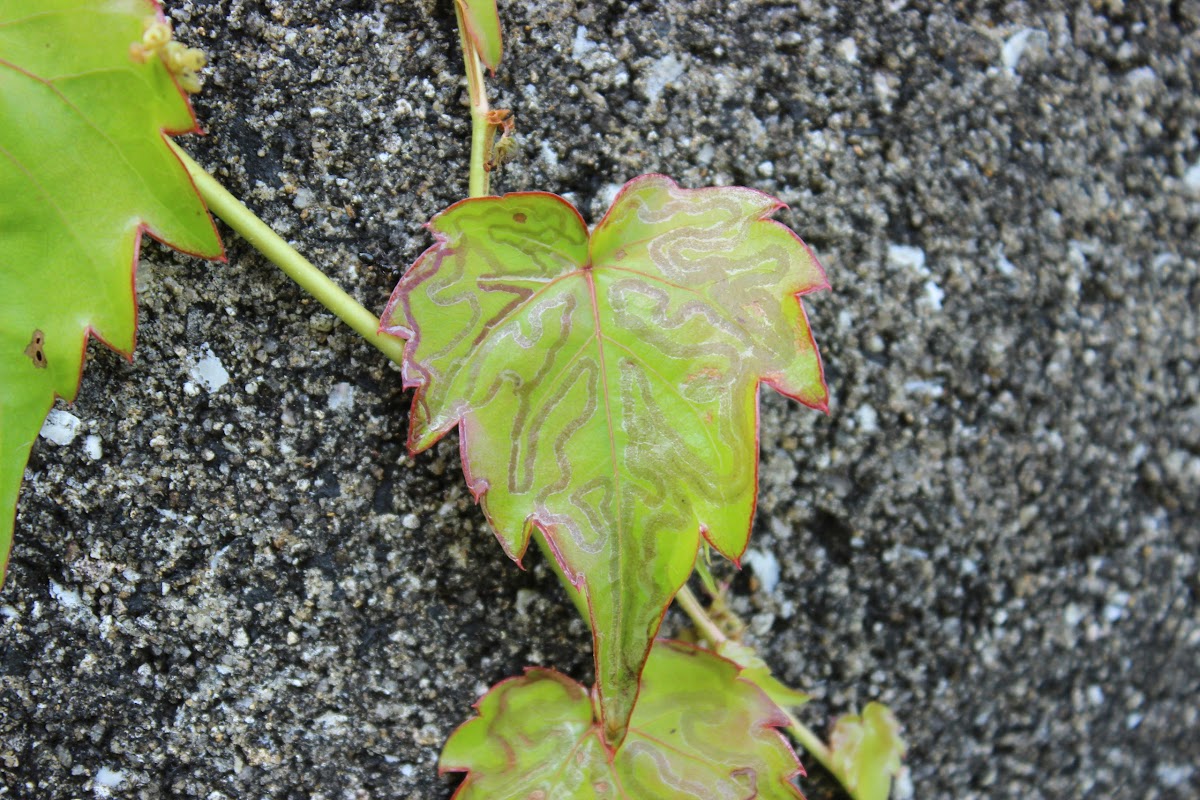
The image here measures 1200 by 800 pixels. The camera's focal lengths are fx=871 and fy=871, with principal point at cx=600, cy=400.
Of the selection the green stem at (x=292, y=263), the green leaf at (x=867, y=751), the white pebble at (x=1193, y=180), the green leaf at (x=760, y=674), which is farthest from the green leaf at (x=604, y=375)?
the white pebble at (x=1193, y=180)

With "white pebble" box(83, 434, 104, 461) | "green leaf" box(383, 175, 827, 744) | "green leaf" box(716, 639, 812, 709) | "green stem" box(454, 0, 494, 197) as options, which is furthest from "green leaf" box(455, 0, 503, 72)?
"green leaf" box(716, 639, 812, 709)

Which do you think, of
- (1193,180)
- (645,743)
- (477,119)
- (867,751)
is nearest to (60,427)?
(477,119)

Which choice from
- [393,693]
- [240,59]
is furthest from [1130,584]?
[240,59]

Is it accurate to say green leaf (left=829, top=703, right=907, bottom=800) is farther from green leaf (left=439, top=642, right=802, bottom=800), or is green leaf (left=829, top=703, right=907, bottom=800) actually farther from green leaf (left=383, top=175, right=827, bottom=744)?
green leaf (left=383, top=175, right=827, bottom=744)

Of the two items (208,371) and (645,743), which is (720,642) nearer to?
(645,743)

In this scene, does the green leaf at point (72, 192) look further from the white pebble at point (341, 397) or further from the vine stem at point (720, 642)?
the vine stem at point (720, 642)

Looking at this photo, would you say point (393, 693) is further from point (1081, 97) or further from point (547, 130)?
point (1081, 97)
